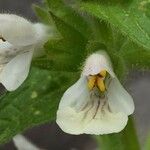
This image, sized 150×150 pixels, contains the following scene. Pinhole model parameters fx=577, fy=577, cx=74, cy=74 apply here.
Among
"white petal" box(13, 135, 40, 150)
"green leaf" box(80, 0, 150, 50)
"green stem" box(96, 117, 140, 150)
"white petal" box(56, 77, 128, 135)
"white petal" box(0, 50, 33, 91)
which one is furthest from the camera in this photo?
"white petal" box(13, 135, 40, 150)

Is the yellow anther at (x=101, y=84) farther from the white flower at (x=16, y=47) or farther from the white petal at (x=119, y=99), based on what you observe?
the white flower at (x=16, y=47)

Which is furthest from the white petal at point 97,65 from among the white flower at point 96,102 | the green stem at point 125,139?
the green stem at point 125,139

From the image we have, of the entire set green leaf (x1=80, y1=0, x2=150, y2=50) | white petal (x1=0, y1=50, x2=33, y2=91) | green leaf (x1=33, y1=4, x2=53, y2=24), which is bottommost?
white petal (x1=0, y1=50, x2=33, y2=91)

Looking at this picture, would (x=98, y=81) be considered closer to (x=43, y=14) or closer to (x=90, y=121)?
(x=90, y=121)

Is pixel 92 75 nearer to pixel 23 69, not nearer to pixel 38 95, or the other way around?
pixel 23 69

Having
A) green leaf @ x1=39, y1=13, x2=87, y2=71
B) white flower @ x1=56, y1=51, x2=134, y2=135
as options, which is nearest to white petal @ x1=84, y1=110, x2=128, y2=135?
white flower @ x1=56, y1=51, x2=134, y2=135

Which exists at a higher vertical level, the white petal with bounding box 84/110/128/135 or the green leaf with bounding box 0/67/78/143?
the white petal with bounding box 84/110/128/135

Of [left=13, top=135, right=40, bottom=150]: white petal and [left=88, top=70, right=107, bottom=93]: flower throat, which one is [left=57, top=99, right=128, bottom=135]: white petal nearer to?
[left=88, top=70, right=107, bottom=93]: flower throat
